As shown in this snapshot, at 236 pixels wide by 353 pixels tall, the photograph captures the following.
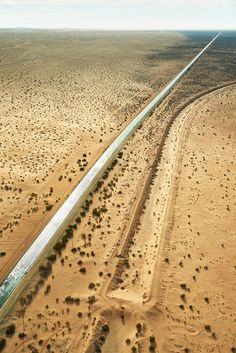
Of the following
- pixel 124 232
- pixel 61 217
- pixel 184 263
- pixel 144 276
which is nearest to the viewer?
pixel 144 276

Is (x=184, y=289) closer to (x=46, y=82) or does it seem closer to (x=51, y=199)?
(x=51, y=199)

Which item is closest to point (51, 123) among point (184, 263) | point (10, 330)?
point (184, 263)

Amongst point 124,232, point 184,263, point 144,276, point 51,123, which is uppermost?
point 51,123

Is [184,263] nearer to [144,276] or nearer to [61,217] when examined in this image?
[144,276]

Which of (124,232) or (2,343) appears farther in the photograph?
(124,232)

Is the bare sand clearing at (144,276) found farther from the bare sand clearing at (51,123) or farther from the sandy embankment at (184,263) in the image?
the bare sand clearing at (51,123)

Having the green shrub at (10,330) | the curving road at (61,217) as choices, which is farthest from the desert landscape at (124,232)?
the curving road at (61,217)

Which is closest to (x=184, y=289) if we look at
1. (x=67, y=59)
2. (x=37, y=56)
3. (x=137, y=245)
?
(x=137, y=245)

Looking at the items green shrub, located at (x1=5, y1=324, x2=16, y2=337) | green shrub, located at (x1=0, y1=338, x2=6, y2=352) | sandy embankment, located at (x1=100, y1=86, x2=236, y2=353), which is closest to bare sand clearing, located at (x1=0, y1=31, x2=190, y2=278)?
green shrub, located at (x1=5, y1=324, x2=16, y2=337)
